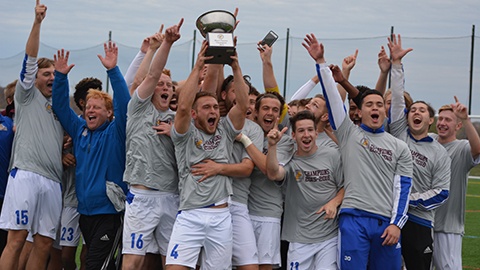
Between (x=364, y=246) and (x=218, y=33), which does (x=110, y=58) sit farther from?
(x=364, y=246)

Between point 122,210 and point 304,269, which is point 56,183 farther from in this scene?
point 304,269

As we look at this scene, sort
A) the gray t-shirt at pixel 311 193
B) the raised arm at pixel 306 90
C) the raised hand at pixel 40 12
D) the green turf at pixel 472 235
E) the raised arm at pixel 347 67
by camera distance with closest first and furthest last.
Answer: the gray t-shirt at pixel 311 193, the raised hand at pixel 40 12, the raised arm at pixel 347 67, the raised arm at pixel 306 90, the green turf at pixel 472 235

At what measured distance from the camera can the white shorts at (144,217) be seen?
6.06 metres

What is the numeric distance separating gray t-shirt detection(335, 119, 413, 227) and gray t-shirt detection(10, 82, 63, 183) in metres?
2.76

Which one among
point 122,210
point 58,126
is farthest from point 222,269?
point 58,126

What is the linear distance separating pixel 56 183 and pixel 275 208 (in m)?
2.19

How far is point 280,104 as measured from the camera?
255 inches

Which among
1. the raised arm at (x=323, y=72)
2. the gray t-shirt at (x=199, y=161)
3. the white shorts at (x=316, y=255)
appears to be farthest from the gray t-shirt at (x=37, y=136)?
the raised arm at (x=323, y=72)

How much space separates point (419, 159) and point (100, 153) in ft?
10.0

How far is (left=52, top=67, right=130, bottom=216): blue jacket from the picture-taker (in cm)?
634

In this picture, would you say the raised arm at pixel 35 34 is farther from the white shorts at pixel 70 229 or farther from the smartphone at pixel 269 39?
the smartphone at pixel 269 39

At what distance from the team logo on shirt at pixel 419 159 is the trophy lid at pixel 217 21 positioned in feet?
7.33

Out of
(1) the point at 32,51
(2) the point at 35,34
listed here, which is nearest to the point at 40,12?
(2) the point at 35,34

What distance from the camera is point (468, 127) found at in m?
6.88
